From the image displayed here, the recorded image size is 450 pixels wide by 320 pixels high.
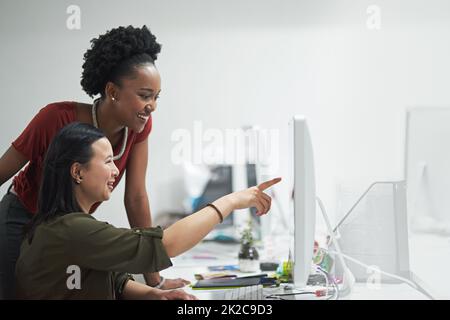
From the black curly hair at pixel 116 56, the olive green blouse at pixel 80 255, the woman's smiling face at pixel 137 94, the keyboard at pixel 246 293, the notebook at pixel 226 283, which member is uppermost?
the black curly hair at pixel 116 56

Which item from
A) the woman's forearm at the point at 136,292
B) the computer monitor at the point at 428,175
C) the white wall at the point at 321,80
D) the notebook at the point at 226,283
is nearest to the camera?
the woman's forearm at the point at 136,292

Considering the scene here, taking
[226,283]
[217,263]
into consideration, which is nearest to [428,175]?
[217,263]

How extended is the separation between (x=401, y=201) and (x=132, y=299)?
855 mm

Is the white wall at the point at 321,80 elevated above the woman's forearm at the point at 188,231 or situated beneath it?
elevated above

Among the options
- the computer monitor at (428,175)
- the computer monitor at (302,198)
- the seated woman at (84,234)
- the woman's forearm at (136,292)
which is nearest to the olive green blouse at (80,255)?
the seated woman at (84,234)

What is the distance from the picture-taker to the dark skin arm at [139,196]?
162cm

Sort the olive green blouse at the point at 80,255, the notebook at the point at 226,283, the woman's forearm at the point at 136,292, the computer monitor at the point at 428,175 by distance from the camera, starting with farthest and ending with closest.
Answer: the computer monitor at the point at 428,175, the notebook at the point at 226,283, the woman's forearm at the point at 136,292, the olive green blouse at the point at 80,255

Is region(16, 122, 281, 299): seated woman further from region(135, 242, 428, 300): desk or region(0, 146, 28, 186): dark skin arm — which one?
region(135, 242, 428, 300): desk

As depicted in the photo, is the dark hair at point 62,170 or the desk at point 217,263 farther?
the desk at point 217,263

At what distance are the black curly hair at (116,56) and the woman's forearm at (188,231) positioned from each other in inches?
17.7

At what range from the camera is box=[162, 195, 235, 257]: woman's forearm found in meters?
1.20

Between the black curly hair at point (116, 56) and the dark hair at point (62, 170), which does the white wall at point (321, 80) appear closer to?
the black curly hair at point (116, 56)

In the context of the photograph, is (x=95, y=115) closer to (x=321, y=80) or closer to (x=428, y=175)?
(x=428, y=175)
